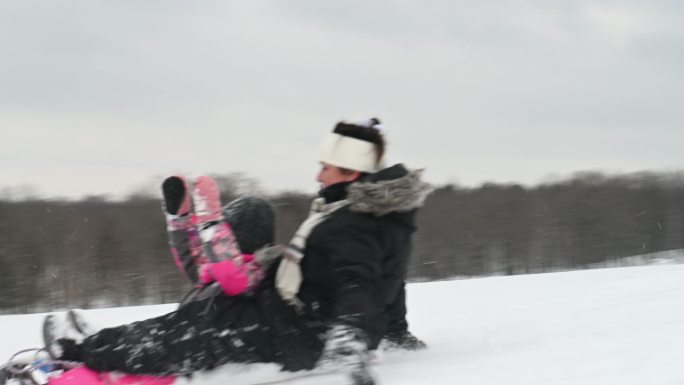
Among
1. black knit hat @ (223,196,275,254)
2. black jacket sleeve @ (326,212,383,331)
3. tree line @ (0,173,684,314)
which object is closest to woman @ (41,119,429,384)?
black jacket sleeve @ (326,212,383,331)

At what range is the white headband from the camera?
317 centimetres

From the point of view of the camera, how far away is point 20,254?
92.4 ft

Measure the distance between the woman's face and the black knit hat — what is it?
0.36 m

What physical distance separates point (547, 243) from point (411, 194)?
132ft

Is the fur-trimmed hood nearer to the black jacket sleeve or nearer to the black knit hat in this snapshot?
the black jacket sleeve

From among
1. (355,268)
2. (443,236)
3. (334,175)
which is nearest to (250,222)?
(334,175)

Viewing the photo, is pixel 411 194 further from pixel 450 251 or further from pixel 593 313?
pixel 450 251

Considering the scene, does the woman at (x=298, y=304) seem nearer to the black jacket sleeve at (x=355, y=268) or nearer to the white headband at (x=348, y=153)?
the black jacket sleeve at (x=355, y=268)

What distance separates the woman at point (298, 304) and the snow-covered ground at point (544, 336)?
127mm

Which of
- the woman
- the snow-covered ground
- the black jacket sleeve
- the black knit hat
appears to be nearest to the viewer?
the snow-covered ground

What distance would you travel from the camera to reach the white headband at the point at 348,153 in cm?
317

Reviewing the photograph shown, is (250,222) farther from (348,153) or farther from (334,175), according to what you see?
(348,153)

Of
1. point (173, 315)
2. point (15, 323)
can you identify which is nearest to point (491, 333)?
point (173, 315)

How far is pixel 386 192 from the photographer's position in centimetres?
289
